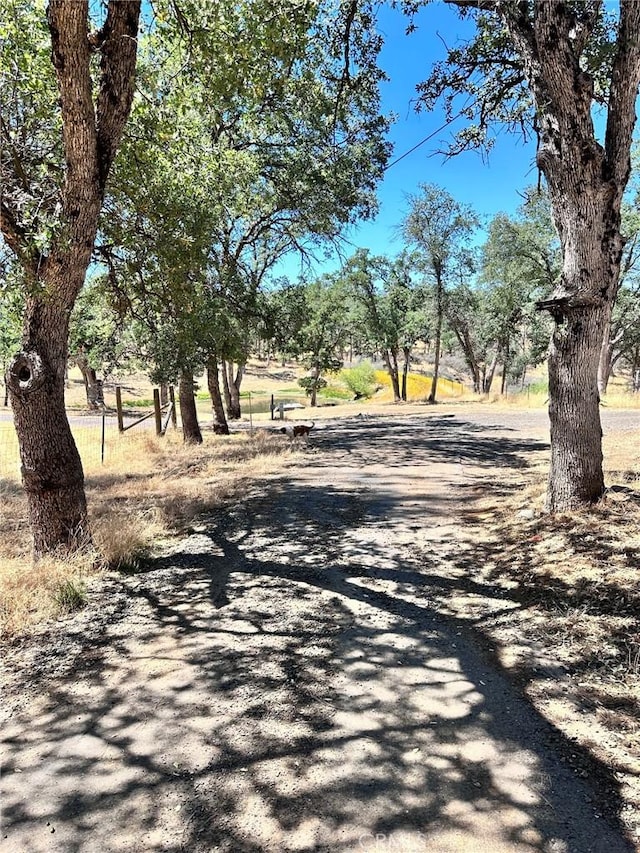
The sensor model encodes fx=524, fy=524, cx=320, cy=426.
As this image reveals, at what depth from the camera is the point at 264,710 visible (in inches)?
108

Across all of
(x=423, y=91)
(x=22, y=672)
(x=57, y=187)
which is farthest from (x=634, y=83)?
(x=22, y=672)

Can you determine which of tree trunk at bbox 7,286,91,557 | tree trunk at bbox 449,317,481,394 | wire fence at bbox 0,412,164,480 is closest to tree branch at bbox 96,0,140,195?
tree trunk at bbox 7,286,91,557

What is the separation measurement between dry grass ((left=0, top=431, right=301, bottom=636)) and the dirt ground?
32 cm

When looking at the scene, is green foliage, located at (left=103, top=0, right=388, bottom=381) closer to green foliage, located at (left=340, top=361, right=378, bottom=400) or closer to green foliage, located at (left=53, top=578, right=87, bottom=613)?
green foliage, located at (left=53, top=578, right=87, bottom=613)

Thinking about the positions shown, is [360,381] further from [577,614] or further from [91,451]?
[577,614]

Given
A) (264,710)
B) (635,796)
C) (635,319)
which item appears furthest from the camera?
(635,319)

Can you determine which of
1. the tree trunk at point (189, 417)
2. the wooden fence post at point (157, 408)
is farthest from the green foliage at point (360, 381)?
the tree trunk at point (189, 417)

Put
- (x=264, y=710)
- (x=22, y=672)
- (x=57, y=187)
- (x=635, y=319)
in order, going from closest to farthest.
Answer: (x=264, y=710)
(x=22, y=672)
(x=57, y=187)
(x=635, y=319)

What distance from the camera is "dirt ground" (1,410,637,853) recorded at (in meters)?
2.03

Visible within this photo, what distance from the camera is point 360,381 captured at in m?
43.5

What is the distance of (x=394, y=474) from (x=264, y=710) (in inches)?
268

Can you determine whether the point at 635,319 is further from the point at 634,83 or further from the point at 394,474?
the point at 634,83

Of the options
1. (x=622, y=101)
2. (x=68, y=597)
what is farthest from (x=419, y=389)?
(x=68, y=597)

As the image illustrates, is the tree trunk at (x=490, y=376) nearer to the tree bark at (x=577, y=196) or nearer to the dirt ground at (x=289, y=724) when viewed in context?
the tree bark at (x=577, y=196)
